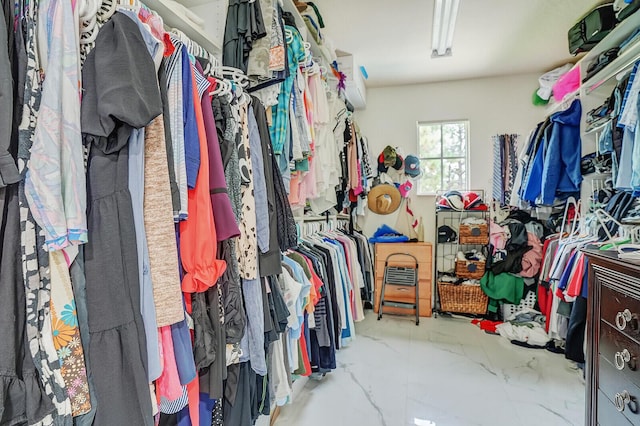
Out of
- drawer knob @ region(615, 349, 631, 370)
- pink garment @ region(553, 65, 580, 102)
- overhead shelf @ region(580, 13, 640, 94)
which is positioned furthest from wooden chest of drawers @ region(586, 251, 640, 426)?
pink garment @ region(553, 65, 580, 102)

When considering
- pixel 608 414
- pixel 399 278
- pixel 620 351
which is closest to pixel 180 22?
pixel 620 351

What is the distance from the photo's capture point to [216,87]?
1098 millimetres

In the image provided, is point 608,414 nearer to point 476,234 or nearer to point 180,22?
point 180,22

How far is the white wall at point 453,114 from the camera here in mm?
3807

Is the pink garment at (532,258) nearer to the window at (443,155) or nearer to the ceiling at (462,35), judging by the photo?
the window at (443,155)

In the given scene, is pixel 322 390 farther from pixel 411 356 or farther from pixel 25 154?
pixel 25 154

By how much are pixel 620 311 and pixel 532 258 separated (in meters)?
2.58

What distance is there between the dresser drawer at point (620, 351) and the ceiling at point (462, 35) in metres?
2.28

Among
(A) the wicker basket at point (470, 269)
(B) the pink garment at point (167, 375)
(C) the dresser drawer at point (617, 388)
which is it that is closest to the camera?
(B) the pink garment at point (167, 375)

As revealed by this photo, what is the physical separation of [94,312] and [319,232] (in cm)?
203

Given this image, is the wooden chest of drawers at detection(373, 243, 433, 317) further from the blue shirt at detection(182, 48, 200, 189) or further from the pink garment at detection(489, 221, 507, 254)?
the blue shirt at detection(182, 48, 200, 189)

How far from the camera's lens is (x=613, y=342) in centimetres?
110

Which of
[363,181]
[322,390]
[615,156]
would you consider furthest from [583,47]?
[322,390]

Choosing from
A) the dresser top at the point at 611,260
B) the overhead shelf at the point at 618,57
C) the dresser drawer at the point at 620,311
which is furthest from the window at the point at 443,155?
the dresser drawer at the point at 620,311
